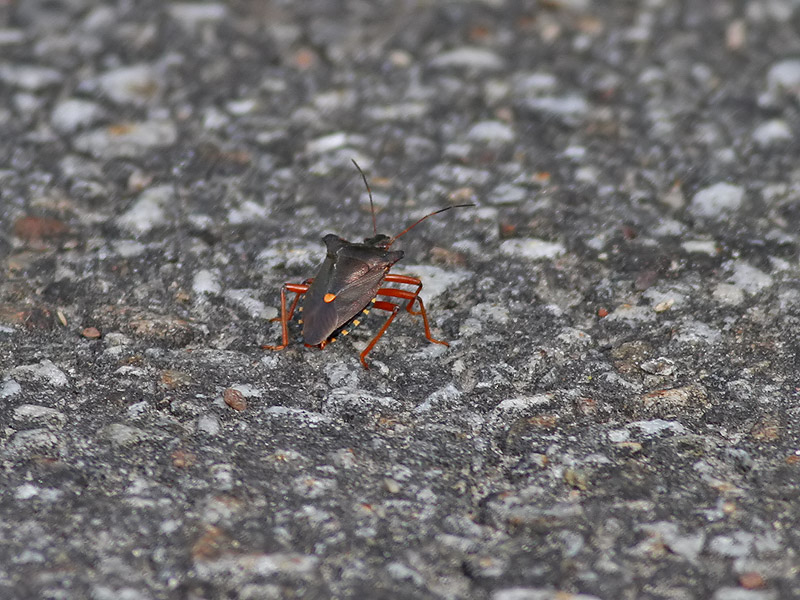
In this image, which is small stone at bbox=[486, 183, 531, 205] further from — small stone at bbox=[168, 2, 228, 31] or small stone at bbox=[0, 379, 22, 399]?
small stone at bbox=[168, 2, 228, 31]

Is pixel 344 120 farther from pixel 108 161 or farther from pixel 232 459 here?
pixel 232 459

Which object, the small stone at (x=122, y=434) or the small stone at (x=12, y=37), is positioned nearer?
the small stone at (x=122, y=434)

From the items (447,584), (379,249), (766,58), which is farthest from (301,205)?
(766,58)

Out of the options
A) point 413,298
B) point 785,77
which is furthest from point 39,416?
point 785,77

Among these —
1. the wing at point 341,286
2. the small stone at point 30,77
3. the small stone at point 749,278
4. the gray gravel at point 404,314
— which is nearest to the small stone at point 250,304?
the gray gravel at point 404,314

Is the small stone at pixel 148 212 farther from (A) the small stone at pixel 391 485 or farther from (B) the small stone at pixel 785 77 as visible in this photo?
(B) the small stone at pixel 785 77

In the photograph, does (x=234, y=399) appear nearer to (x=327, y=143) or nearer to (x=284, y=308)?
(x=284, y=308)
